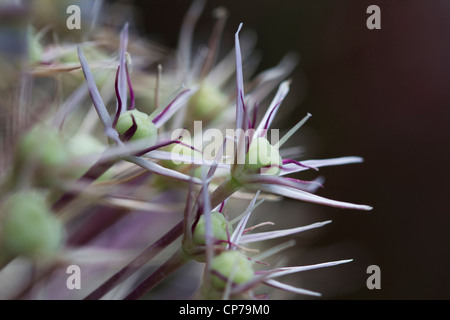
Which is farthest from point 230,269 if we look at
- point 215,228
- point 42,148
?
point 42,148

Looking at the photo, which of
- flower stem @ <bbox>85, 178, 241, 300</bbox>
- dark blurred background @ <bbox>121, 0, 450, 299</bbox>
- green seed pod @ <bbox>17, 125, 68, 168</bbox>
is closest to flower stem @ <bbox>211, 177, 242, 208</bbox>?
flower stem @ <bbox>85, 178, 241, 300</bbox>

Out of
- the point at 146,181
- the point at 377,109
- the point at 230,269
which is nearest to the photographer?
the point at 230,269

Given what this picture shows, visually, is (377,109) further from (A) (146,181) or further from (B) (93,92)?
(B) (93,92)

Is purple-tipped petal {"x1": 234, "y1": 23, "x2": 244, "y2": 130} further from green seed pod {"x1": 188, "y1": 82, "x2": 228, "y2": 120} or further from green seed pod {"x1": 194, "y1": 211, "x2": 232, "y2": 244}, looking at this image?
green seed pod {"x1": 188, "y1": 82, "x2": 228, "y2": 120}

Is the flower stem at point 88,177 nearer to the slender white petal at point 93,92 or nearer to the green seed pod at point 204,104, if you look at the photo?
the slender white petal at point 93,92

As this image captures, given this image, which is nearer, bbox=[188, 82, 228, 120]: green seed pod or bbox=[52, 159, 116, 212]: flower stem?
bbox=[52, 159, 116, 212]: flower stem

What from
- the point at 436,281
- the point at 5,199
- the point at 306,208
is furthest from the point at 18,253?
the point at 436,281
